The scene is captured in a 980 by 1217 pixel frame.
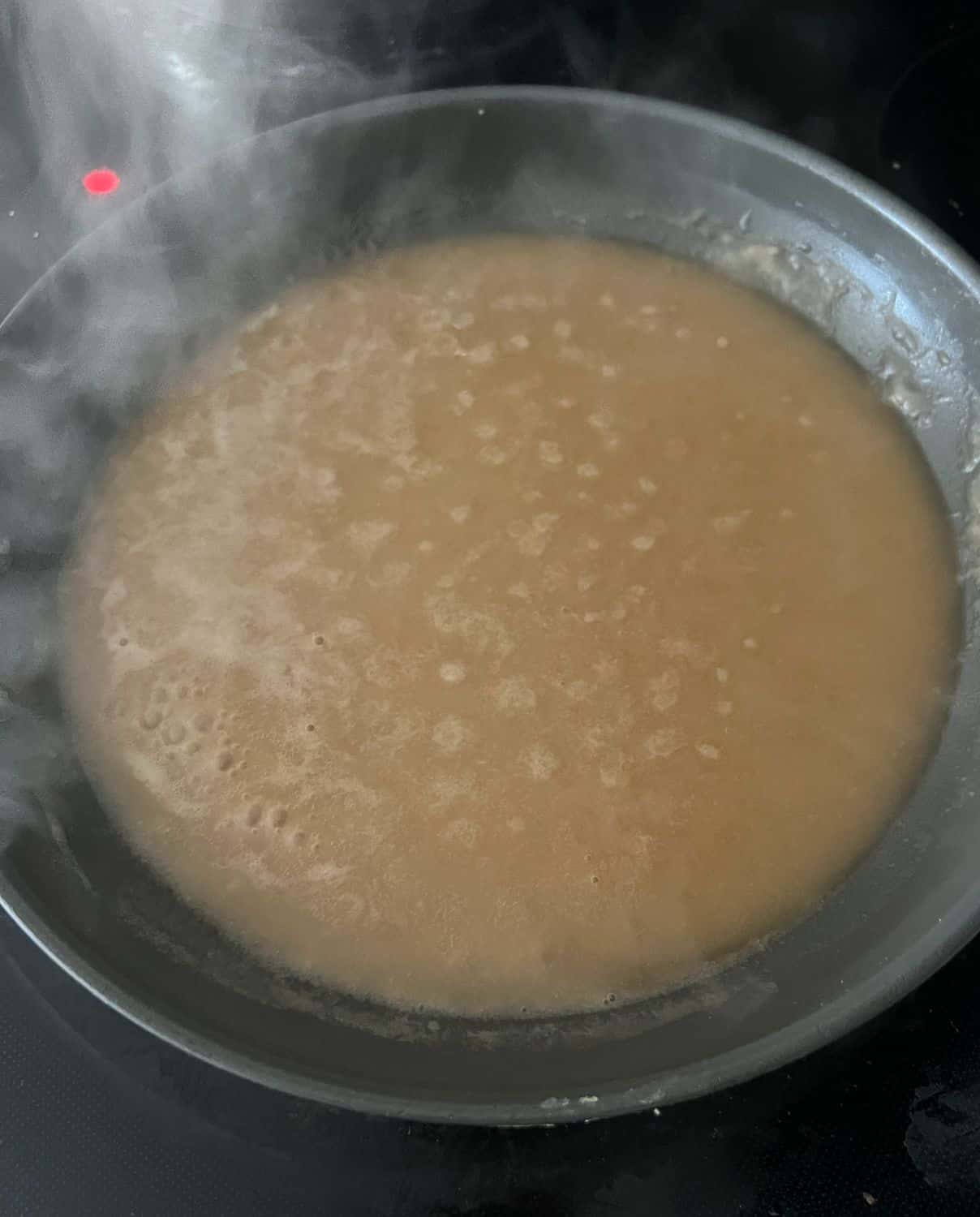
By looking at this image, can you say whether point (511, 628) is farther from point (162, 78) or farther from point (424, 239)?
point (162, 78)

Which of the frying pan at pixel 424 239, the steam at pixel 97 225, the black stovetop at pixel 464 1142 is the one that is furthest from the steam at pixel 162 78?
the black stovetop at pixel 464 1142

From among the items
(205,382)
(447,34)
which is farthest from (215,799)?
(447,34)

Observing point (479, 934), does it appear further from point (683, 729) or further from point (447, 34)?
point (447, 34)

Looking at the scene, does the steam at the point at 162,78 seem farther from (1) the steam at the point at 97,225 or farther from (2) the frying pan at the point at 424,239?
(2) the frying pan at the point at 424,239

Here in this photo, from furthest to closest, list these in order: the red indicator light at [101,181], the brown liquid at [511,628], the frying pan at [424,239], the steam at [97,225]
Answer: the red indicator light at [101,181]
the steam at [97,225]
the brown liquid at [511,628]
the frying pan at [424,239]

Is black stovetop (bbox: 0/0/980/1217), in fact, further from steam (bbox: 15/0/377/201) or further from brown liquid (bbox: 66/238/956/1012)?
steam (bbox: 15/0/377/201)

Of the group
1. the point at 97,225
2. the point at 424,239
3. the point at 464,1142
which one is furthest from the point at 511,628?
the point at 97,225

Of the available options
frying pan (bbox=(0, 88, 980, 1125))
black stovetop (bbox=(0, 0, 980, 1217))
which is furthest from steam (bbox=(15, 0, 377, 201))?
black stovetop (bbox=(0, 0, 980, 1217))

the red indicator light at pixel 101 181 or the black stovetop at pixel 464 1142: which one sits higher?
the red indicator light at pixel 101 181
